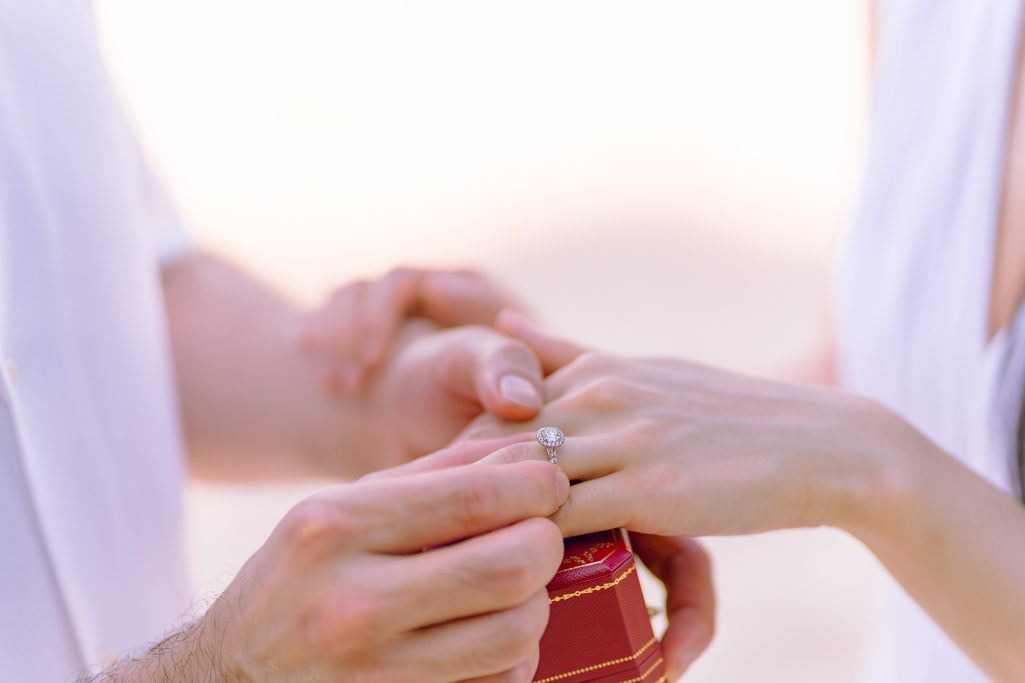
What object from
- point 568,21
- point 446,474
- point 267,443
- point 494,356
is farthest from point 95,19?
point 568,21

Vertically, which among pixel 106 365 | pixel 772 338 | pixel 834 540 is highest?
pixel 106 365

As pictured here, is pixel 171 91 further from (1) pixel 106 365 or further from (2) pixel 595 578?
(2) pixel 595 578

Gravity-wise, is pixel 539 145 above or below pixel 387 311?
→ below

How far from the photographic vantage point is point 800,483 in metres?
0.89

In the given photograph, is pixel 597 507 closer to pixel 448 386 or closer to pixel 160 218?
pixel 448 386

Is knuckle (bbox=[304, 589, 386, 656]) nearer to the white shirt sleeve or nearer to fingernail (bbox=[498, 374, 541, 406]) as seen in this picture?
fingernail (bbox=[498, 374, 541, 406])

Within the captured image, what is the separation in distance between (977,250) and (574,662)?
0.65 metres

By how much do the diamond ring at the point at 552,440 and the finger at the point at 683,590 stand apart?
17 cm

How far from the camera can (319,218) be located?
339 cm

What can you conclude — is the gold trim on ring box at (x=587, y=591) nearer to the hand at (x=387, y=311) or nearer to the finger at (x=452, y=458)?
the finger at (x=452, y=458)

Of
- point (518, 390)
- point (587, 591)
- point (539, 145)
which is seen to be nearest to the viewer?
point (587, 591)

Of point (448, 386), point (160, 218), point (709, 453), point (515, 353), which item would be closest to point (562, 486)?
point (709, 453)

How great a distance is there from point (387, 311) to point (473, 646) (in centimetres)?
69

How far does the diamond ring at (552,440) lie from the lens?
0.88 metres
